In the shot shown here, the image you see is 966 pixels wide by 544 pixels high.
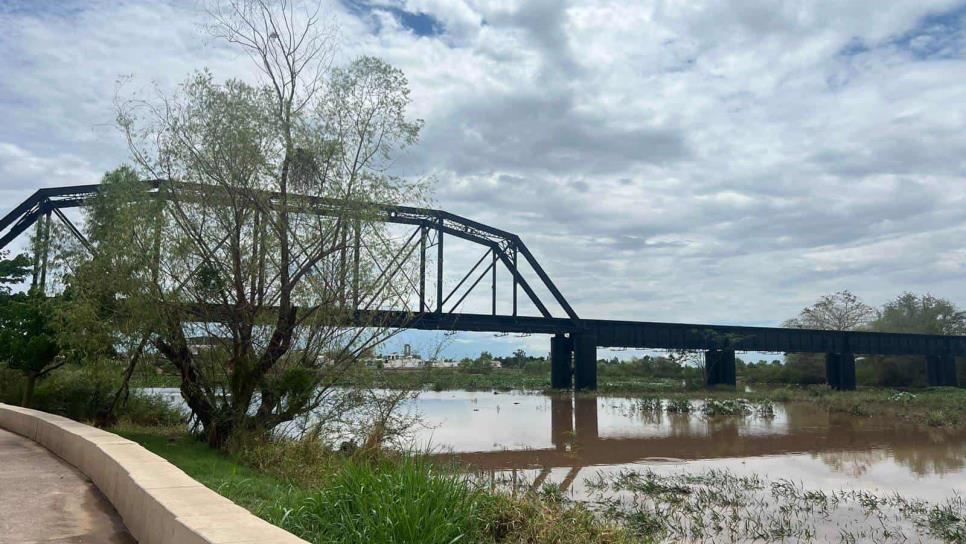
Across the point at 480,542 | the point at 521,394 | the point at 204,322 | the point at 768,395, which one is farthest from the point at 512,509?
the point at 768,395

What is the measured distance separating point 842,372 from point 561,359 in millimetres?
28200

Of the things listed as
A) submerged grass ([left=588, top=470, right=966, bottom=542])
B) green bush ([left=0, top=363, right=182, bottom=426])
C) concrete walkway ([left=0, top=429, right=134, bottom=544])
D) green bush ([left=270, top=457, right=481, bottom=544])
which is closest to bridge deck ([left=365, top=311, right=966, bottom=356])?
green bush ([left=0, top=363, right=182, bottom=426])

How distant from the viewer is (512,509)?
9.53 m

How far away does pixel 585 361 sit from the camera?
61094mm

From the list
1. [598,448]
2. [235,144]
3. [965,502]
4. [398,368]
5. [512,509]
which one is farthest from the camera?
[598,448]

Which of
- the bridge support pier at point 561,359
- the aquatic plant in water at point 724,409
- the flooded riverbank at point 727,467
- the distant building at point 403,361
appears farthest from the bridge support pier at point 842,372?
the distant building at point 403,361

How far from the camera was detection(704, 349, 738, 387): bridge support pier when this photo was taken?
67.2 metres

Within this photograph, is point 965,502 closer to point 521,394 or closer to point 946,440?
point 946,440

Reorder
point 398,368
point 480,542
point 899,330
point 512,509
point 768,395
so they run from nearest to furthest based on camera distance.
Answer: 1. point 480,542
2. point 512,509
3. point 398,368
4. point 768,395
5. point 899,330

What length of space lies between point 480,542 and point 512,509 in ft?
3.62

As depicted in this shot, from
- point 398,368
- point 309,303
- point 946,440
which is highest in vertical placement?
point 309,303

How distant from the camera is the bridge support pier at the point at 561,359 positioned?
208ft

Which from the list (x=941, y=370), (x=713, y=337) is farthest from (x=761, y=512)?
(x=941, y=370)

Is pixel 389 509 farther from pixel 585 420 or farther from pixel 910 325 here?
pixel 910 325
